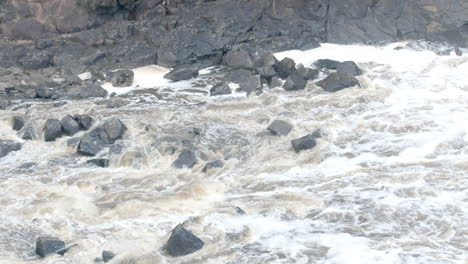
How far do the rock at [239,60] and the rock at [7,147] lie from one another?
6.90 meters

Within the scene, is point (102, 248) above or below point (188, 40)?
below

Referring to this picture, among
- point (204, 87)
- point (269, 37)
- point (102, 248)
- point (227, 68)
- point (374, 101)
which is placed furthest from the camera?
point (269, 37)

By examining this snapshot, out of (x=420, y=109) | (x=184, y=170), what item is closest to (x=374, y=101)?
(x=420, y=109)

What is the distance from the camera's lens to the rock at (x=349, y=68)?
759 inches

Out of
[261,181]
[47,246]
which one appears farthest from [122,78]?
[47,246]

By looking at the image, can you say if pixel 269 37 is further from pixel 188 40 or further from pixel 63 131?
pixel 63 131

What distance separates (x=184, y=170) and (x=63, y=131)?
11.1 ft

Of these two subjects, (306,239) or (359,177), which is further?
(359,177)

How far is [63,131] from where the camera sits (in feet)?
52.3

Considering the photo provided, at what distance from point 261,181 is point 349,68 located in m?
6.80

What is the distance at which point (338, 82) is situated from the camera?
1842 cm

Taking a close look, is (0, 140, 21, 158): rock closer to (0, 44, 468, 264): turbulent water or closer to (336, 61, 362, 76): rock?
(0, 44, 468, 264): turbulent water

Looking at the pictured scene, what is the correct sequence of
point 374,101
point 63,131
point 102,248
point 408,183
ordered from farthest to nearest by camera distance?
1. point 374,101
2. point 63,131
3. point 408,183
4. point 102,248

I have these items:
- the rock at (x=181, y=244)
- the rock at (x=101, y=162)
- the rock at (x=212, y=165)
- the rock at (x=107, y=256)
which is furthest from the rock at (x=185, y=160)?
the rock at (x=107, y=256)
